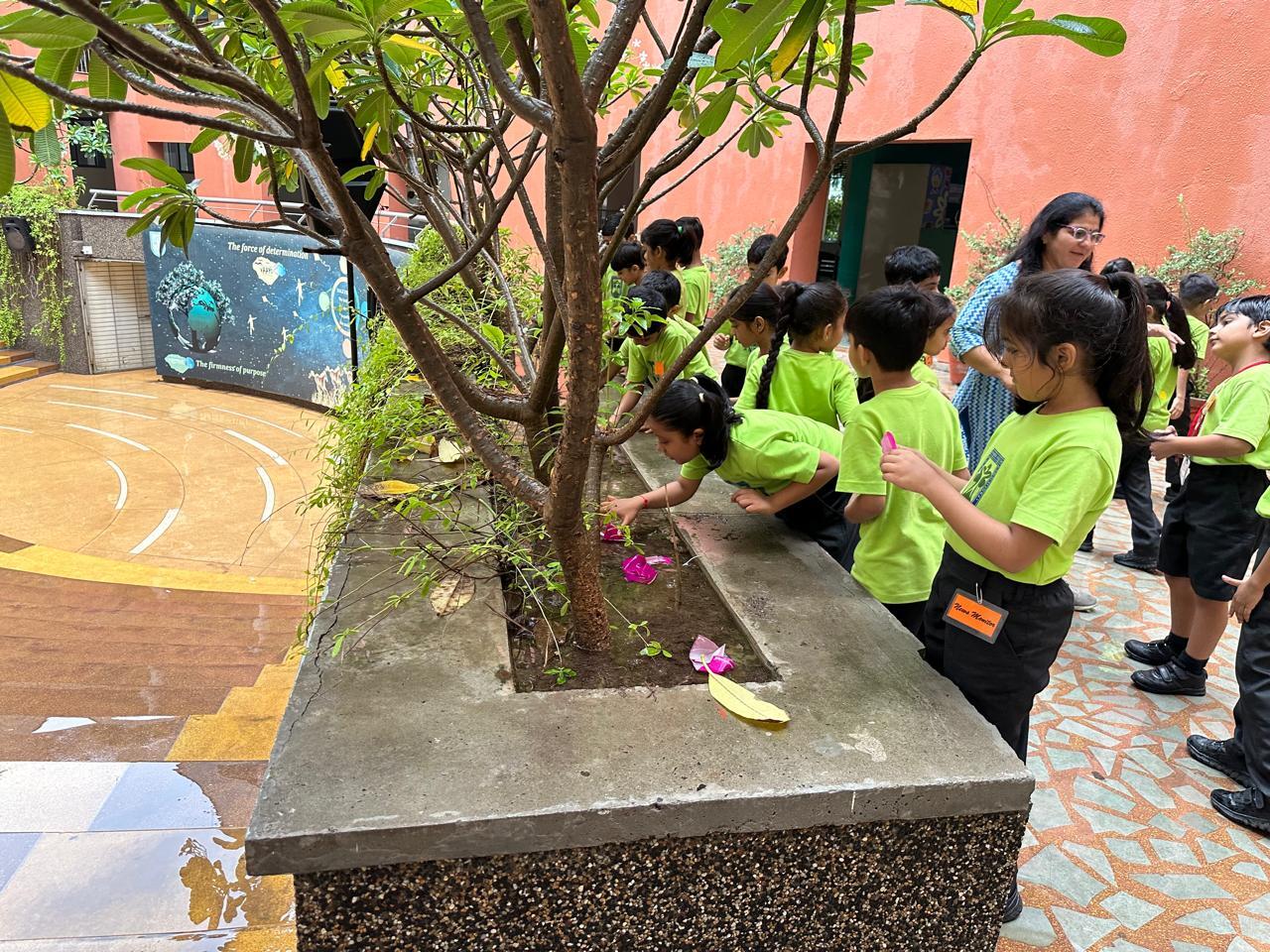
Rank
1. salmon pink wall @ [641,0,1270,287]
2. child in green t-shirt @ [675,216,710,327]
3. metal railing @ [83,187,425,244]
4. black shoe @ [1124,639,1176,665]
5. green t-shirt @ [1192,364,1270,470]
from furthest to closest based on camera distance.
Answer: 1. metal railing @ [83,187,425,244]
2. salmon pink wall @ [641,0,1270,287]
3. child in green t-shirt @ [675,216,710,327]
4. black shoe @ [1124,639,1176,665]
5. green t-shirt @ [1192,364,1270,470]

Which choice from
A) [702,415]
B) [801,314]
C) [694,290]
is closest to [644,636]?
[702,415]

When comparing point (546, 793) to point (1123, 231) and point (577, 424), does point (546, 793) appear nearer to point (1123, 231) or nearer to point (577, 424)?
point (577, 424)

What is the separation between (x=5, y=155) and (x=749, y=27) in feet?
3.73

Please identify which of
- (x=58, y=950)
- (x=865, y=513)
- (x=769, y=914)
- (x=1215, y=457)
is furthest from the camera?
(x=1215, y=457)

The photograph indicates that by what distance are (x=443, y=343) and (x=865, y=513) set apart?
2987 mm

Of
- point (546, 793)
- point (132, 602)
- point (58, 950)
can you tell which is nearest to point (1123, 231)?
point (546, 793)

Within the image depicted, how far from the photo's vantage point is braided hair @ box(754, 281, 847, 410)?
297 centimetres

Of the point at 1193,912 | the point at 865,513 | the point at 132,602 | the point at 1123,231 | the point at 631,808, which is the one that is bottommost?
the point at 132,602

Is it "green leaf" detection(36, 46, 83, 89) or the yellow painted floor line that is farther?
the yellow painted floor line

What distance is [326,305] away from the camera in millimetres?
13812

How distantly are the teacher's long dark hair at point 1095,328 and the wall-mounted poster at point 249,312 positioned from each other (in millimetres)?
12857

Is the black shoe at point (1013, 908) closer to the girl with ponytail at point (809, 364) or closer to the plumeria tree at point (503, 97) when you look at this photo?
the plumeria tree at point (503, 97)

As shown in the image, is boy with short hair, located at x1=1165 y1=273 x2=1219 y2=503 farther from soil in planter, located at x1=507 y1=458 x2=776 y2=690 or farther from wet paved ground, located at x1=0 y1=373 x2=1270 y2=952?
soil in planter, located at x1=507 y1=458 x2=776 y2=690

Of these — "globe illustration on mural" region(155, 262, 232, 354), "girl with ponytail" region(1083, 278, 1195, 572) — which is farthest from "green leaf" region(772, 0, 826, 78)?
"globe illustration on mural" region(155, 262, 232, 354)
